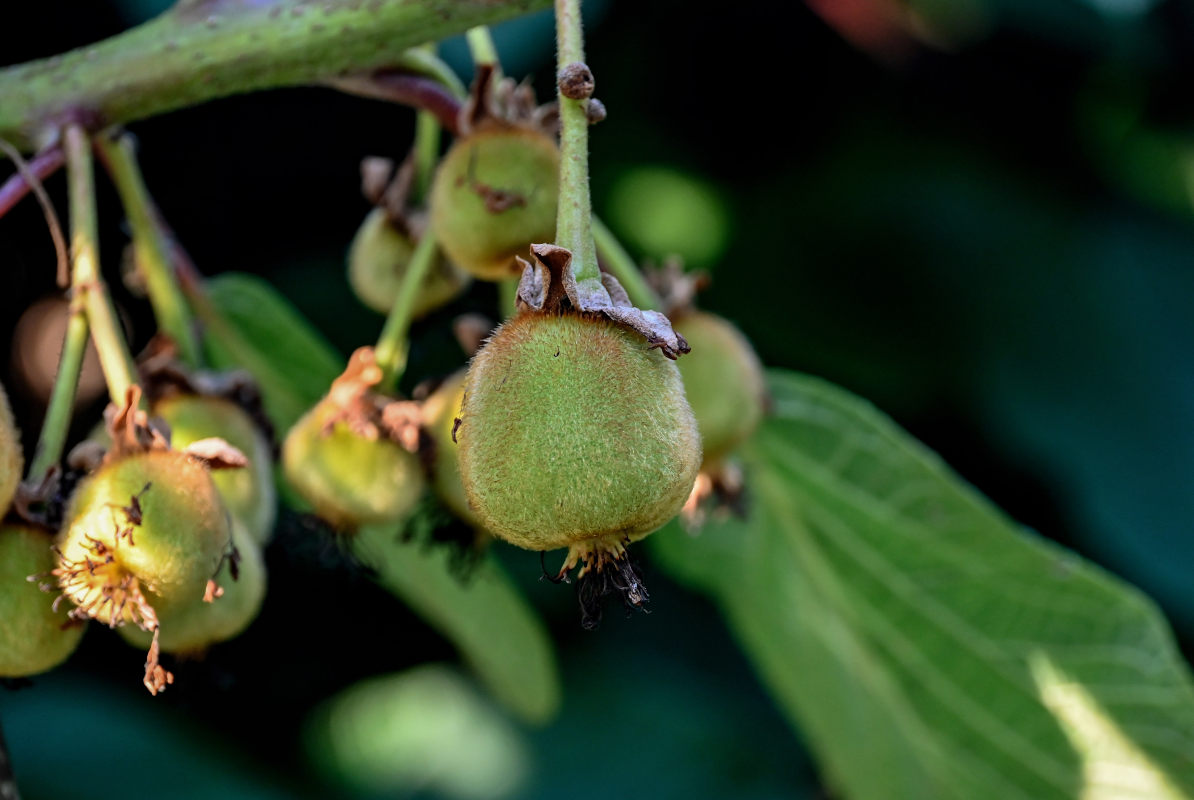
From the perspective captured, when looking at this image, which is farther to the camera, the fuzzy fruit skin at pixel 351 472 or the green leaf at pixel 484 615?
the green leaf at pixel 484 615

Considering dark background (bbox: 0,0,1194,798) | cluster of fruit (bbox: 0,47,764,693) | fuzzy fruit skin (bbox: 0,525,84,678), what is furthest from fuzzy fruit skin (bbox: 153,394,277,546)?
dark background (bbox: 0,0,1194,798)

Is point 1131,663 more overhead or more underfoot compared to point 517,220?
more underfoot

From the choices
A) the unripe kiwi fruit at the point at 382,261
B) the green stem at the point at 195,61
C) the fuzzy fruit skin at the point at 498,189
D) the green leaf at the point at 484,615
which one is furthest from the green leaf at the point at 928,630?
the green stem at the point at 195,61

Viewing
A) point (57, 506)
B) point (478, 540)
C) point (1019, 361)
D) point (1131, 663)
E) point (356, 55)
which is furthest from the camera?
point (1019, 361)

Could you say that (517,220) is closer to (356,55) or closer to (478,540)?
(356,55)

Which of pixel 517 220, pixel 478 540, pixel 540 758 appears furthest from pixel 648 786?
pixel 517 220

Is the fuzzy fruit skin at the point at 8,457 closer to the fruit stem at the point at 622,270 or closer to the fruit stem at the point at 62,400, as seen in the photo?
the fruit stem at the point at 62,400

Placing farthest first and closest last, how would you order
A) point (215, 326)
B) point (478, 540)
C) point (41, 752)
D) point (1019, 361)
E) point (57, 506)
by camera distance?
1. point (1019, 361)
2. point (41, 752)
3. point (215, 326)
4. point (478, 540)
5. point (57, 506)
